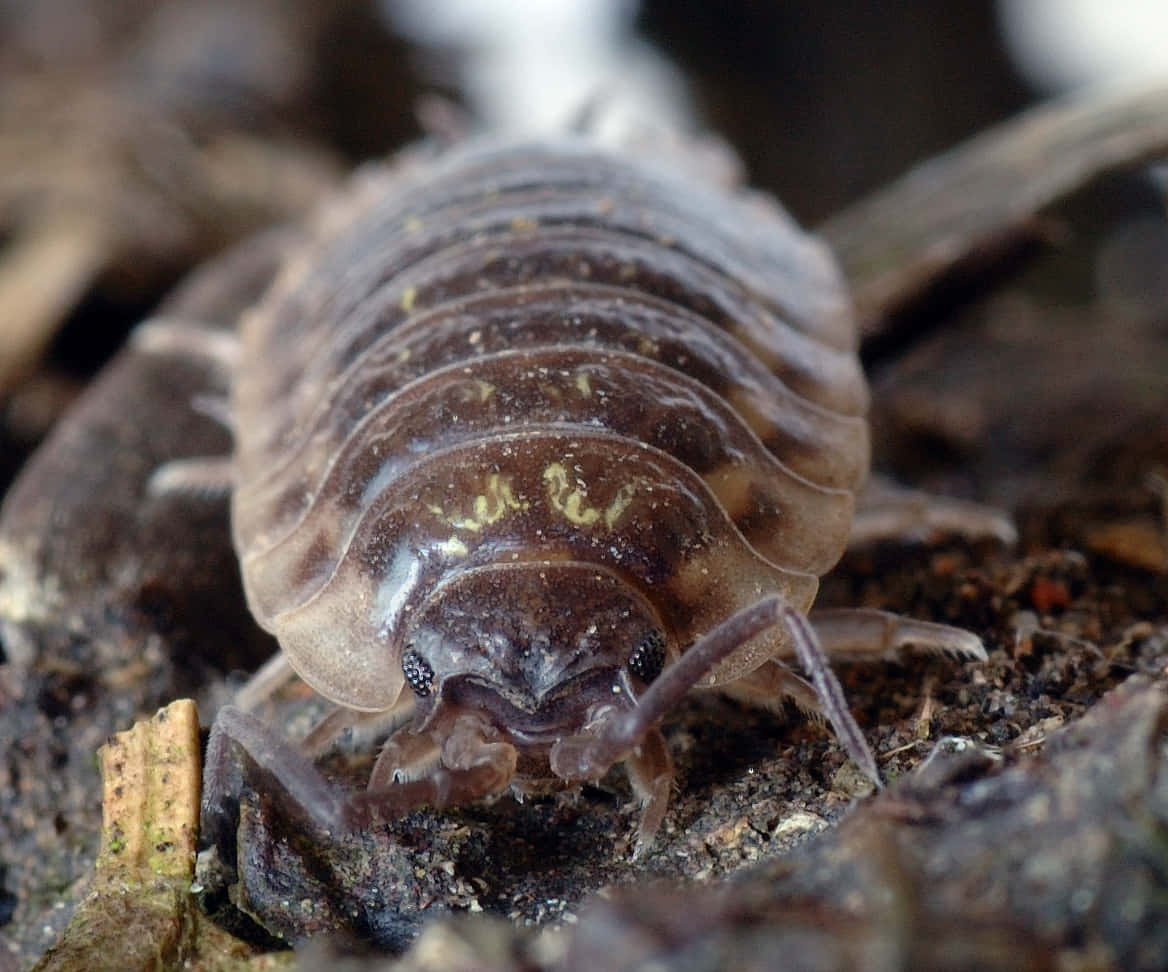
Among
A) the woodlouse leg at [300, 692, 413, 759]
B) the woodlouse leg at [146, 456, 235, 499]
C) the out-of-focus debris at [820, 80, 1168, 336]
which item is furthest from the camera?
the out-of-focus debris at [820, 80, 1168, 336]

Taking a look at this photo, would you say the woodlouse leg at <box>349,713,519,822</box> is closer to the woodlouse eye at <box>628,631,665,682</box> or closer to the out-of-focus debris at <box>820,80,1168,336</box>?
the woodlouse eye at <box>628,631,665,682</box>

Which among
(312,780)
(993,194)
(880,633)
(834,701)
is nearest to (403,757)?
(312,780)

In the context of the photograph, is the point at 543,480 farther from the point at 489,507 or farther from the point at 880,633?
the point at 880,633

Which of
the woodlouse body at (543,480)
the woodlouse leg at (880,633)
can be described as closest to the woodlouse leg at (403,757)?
the woodlouse body at (543,480)

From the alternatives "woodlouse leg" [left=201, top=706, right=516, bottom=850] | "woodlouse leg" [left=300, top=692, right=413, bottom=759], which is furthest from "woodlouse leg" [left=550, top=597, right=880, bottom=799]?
"woodlouse leg" [left=300, top=692, right=413, bottom=759]

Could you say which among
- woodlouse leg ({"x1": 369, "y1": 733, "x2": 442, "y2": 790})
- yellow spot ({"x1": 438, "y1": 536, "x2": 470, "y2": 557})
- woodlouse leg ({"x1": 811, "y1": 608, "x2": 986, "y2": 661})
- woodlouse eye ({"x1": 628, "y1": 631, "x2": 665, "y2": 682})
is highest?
yellow spot ({"x1": 438, "y1": 536, "x2": 470, "y2": 557})

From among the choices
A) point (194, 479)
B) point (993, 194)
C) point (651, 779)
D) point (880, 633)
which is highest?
point (194, 479)
